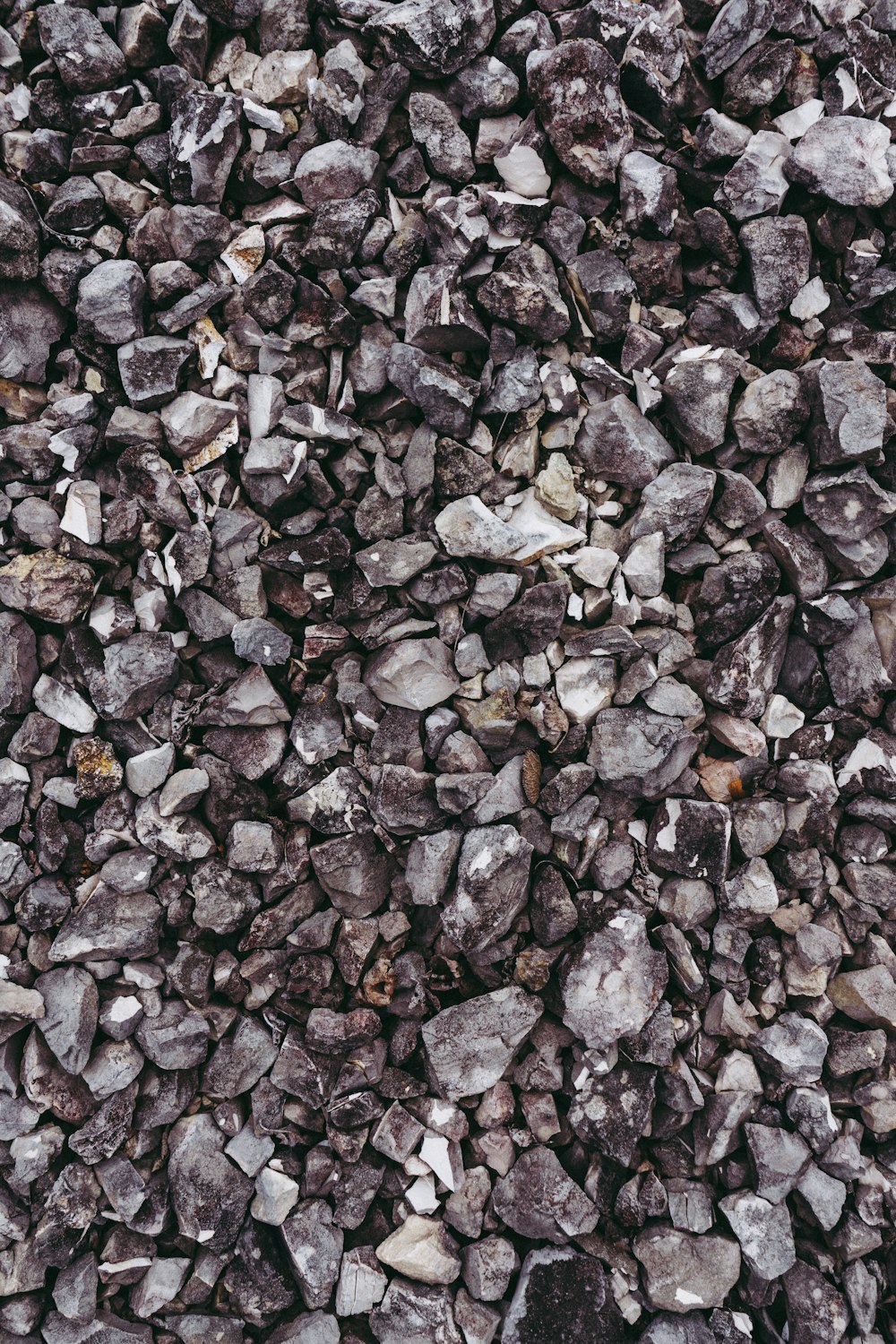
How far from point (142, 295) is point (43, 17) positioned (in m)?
0.50

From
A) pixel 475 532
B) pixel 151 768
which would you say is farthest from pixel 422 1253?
pixel 475 532

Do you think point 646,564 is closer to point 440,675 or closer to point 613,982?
point 440,675

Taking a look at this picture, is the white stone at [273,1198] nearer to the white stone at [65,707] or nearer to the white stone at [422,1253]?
the white stone at [422,1253]

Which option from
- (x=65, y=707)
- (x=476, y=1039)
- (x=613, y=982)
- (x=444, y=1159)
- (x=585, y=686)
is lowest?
(x=444, y=1159)

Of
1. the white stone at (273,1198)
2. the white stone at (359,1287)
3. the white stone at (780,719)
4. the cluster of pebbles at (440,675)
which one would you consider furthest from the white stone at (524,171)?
the white stone at (359,1287)

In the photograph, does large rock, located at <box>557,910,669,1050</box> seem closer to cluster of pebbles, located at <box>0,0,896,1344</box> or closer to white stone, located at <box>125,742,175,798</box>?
cluster of pebbles, located at <box>0,0,896,1344</box>

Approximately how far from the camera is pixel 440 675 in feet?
4.64

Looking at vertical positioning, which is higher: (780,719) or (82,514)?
(82,514)

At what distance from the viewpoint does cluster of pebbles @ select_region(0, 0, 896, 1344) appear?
4.55 feet

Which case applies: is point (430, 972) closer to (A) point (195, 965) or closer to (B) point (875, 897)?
(A) point (195, 965)

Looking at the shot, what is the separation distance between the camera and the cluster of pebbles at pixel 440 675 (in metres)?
1.39

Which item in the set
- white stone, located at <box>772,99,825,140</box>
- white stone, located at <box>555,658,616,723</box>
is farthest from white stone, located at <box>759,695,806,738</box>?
white stone, located at <box>772,99,825,140</box>

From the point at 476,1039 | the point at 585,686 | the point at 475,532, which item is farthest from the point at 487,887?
the point at 475,532

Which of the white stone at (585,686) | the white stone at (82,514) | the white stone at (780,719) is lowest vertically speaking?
the white stone at (780,719)
